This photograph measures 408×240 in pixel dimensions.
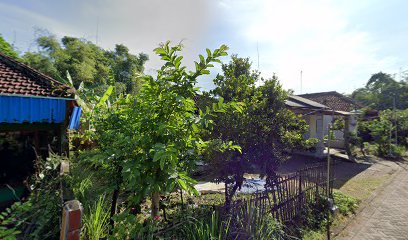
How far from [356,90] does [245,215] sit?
194 ft

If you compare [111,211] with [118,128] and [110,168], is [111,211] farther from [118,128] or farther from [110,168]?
[118,128]

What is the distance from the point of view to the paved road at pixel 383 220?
5.79 m

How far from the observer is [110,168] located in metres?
3.70

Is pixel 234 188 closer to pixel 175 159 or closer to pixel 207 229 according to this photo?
pixel 207 229

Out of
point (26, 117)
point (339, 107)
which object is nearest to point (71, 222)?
point (26, 117)

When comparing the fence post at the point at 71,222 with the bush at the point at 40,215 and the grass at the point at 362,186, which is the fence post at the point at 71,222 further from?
the grass at the point at 362,186

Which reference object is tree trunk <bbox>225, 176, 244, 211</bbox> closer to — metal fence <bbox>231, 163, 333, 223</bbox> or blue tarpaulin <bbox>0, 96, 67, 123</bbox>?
metal fence <bbox>231, 163, 333, 223</bbox>

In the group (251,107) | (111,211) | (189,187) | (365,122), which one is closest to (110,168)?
(111,211)

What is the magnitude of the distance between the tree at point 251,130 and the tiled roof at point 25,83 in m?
5.07

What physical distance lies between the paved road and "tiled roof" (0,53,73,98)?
9.06 m

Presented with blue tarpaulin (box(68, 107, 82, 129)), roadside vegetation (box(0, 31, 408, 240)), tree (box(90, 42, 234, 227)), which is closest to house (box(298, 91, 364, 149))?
roadside vegetation (box(0, 31, 408, 240))

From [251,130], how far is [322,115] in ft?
39.9

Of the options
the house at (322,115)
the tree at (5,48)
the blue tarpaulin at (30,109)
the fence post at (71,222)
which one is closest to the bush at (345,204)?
the house at (322,115)

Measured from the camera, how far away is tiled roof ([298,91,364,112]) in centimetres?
2091
